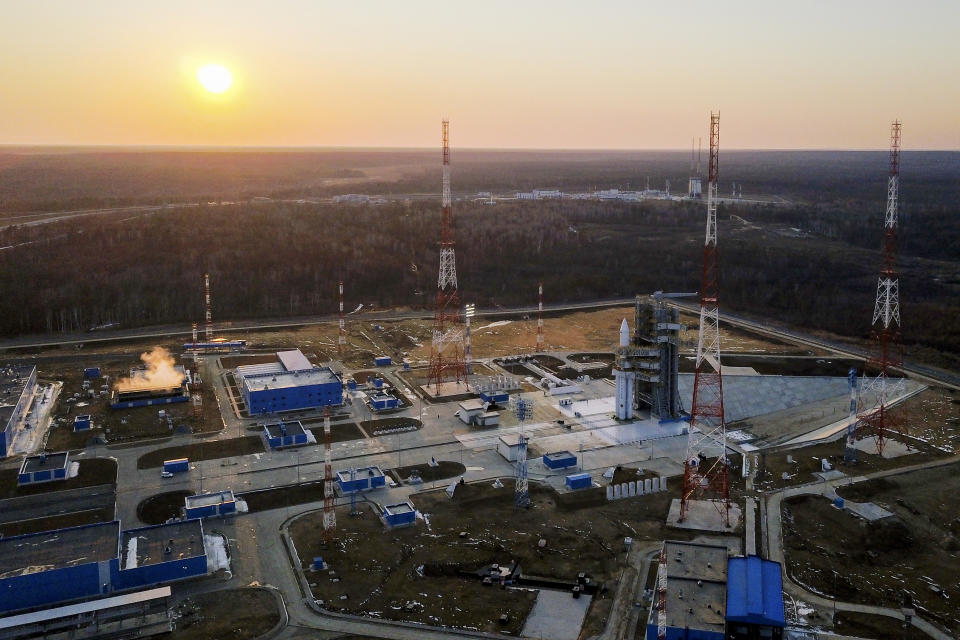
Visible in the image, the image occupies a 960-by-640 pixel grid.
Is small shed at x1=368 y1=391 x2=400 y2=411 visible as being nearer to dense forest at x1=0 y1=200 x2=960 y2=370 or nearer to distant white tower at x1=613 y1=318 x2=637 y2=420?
distant white tower at x1=613 y1=318 x2=637 y2=420

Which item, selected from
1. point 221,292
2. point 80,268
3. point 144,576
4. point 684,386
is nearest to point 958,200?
point 684,386

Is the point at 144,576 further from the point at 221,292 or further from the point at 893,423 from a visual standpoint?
the point at 221,292

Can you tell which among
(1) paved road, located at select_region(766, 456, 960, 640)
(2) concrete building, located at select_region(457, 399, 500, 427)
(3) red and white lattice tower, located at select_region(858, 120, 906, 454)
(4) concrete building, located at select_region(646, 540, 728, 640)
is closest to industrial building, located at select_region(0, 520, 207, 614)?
(4) concrete building, located at select_region(646, 540, 728, 640)

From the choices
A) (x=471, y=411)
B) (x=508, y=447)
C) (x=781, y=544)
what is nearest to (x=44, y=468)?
(x=471, y=411)

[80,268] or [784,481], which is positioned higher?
[80,268]

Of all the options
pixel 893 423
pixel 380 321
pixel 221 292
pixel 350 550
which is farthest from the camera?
pixel 221 292

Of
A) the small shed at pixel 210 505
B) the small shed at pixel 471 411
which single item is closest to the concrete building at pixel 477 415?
the small shed at pixel 471 411
